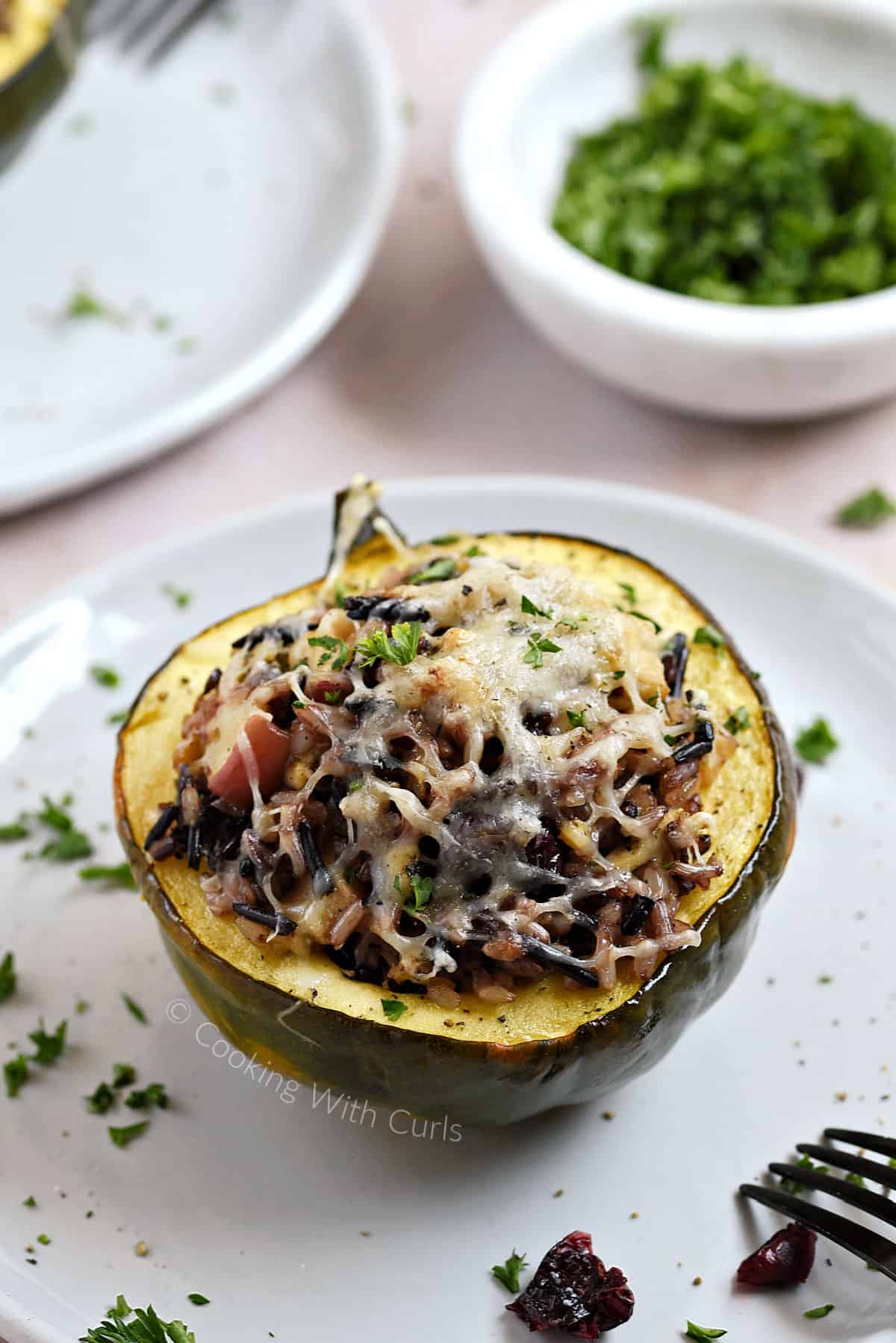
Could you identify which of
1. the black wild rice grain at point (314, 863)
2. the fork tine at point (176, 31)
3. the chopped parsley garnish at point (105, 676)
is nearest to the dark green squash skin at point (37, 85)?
the fork tine at point (176, 31)

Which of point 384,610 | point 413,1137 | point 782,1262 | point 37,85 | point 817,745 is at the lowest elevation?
point 817,745

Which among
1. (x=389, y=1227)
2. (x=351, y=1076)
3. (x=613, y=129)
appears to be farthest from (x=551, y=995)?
(x=613, y=129)

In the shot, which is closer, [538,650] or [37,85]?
[538,650]

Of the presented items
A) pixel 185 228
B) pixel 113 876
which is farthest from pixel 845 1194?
pixel 185 228

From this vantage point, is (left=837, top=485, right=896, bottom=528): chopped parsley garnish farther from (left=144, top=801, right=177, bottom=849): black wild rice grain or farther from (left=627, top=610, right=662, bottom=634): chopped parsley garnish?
(left=144, top=801, right=177, bottom=849): black wild rice grain

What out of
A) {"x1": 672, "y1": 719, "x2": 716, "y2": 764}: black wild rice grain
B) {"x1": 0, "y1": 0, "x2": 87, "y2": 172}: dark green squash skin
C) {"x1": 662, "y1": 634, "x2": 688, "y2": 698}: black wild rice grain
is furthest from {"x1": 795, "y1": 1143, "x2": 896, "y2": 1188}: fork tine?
{"x1": 0, "y1": 0, "x2": 87, "y2": 172}: dark green squash skin

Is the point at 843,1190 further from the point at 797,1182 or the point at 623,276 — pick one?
the point at 623,276
